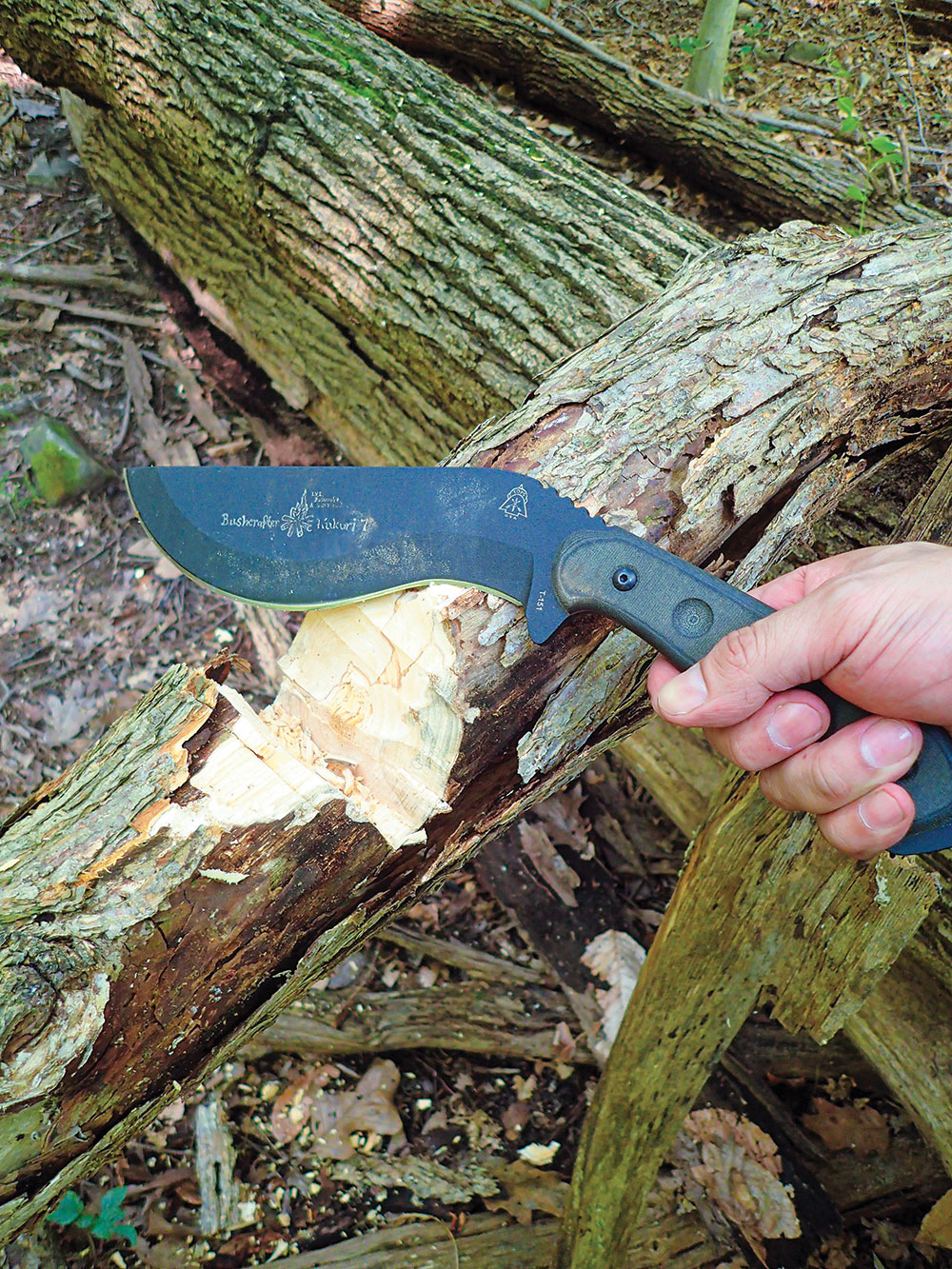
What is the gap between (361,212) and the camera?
3.21 metres

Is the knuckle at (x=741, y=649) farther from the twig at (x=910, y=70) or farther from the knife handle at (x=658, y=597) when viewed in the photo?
the twig at (x=910, y=70)

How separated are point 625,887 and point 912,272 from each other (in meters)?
2.47

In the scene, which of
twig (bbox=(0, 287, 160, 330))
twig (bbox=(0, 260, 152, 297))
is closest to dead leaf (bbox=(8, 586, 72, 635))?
twig (bbox=(0, 287, 160, 330))

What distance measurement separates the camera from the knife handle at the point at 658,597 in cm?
165

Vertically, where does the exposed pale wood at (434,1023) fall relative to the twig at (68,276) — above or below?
below

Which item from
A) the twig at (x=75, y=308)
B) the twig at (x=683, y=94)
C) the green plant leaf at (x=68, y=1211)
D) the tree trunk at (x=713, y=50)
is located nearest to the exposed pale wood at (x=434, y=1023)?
the green plant leaf at (x=68, y=1211)

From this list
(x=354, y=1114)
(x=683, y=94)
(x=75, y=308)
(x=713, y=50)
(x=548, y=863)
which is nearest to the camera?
(x=354, y=1114)

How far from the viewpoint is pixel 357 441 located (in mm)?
3699

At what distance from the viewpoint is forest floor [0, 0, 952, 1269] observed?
2568 mm

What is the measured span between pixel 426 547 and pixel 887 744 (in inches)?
39.0

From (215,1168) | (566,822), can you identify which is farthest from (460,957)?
(215,1168)

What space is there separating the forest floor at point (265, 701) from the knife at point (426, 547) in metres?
0.31

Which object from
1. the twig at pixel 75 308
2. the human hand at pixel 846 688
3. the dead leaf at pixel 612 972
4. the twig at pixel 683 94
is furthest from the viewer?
the twig at pixel 683 94

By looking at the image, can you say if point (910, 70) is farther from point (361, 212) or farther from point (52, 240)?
point (52, 240)
